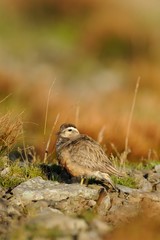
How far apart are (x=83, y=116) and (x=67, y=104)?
2.48 m

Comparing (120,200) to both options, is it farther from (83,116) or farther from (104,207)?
(83,116)

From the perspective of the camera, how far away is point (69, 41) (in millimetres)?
31797

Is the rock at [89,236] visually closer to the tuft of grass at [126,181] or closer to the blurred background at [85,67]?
the tuft of grass at [126,181]

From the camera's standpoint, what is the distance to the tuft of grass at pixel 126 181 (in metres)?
10.2

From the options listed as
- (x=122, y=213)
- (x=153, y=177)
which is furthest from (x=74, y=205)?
(x=153, y=177)

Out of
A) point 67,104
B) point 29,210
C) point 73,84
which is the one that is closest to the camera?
point 29,210

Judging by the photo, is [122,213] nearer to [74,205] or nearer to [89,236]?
[74,205]

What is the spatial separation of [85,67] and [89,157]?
18030 mm

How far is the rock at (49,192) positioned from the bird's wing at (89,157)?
11.0 inches

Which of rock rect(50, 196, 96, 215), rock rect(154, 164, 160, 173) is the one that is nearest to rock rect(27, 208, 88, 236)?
rock rect(50, 196, 96, 215)

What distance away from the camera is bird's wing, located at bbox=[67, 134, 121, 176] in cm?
941

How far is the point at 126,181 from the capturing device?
1034cm

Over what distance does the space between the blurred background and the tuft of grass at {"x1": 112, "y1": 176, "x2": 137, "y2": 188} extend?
161cm

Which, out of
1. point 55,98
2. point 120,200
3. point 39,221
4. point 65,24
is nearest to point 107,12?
point 65,24
